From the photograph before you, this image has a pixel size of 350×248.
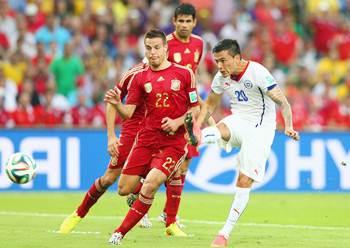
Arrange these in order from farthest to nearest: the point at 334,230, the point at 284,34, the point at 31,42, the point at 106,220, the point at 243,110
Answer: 1. the point at 284,34
2. the point at 31,42
3. the point at 106,220
4. the point at 334,230
5. the point at 243,110

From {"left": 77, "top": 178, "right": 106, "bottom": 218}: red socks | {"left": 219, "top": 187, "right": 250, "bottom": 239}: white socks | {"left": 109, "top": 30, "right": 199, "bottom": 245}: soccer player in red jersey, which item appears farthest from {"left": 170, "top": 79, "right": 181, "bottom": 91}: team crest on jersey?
{"left": 77, "top": 178, "right": 106, "bottom": 218}: red socks

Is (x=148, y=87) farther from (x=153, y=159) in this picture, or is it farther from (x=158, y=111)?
(x=153, y=159)

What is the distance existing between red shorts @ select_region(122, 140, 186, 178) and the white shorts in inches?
26.9

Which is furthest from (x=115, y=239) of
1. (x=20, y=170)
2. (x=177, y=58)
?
(x=177, y=58)

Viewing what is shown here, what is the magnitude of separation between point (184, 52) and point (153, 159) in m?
2.70

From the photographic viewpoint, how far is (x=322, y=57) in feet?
86.7

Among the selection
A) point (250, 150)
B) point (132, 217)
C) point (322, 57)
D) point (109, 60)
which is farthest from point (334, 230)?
point (322, 57)

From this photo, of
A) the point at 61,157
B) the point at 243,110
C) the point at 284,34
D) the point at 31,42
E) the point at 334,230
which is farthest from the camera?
the point at 284,34

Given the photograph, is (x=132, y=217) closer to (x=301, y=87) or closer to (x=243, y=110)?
(x=243, y=110)

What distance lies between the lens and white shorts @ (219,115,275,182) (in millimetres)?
12492

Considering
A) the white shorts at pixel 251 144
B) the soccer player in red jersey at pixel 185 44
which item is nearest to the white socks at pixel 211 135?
the white shorts at pixel 251 144

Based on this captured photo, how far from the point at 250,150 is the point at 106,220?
3.44 meters

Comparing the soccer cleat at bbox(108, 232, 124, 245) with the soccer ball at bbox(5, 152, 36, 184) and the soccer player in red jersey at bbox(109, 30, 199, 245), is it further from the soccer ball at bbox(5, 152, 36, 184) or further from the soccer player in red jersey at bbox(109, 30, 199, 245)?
the soccer ball at bbox(5, 152, 36, 184)

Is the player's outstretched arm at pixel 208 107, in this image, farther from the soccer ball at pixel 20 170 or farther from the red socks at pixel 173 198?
the soccer ball at pixel 20 170
